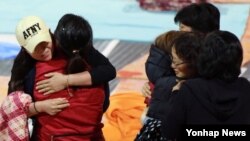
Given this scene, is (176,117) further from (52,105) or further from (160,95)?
(52,105)

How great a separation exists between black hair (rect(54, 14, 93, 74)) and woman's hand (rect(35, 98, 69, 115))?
14 cm

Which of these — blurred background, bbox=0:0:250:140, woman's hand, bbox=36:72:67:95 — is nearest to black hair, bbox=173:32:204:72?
woman's hand, bbox=36:72:67:95

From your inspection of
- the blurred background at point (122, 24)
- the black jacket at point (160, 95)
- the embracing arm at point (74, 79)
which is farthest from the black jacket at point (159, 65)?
the blurred background at point (122, 24)

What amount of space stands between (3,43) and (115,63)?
0.93m

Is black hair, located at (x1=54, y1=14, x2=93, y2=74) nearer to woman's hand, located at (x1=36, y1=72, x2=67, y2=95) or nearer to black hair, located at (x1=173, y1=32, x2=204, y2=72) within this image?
woman's hand, located at (x1=36, y1=72, x2=67, y2=95)

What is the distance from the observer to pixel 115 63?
3914 millimetres

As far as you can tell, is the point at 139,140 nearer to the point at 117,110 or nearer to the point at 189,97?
the point at 189,97

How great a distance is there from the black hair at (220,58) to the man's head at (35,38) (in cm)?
65

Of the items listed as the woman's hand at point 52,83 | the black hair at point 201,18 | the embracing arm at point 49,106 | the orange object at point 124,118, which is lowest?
the orange object at point 124,118

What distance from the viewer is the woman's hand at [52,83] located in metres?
2.19

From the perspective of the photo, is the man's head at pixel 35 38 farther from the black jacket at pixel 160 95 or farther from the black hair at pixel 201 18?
the black hair at pixel 201 18

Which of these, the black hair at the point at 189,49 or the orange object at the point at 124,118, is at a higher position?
the black hair at the point at 189,49

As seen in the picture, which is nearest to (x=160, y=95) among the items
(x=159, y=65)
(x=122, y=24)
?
(x=159, y=65)

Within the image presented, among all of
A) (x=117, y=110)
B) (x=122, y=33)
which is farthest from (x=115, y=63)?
(x=117, y=110)
